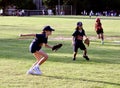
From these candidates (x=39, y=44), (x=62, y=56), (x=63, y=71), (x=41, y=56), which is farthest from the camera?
(x=62, y=56)

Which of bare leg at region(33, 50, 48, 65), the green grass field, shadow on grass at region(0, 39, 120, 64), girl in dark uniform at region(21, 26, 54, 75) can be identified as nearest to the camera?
the green grass field

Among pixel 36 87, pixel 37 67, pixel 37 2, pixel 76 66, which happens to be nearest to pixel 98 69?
pixel 76 66

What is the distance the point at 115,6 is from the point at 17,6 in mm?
26940

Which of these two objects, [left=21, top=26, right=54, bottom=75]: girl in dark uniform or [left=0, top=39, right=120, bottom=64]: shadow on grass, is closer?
[left=21, top=26, right=54, bottom=75]: girl in dark uniform

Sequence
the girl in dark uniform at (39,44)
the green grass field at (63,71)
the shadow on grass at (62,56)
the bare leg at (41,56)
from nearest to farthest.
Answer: the green grass field at (63,71), the girl in dark uniform at (39,44), the bare leg at (41,56), the shadow on grass at (62,56)

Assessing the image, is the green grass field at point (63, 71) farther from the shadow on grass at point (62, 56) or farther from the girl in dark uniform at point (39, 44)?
the girl in dark uniform at point (39, 44)

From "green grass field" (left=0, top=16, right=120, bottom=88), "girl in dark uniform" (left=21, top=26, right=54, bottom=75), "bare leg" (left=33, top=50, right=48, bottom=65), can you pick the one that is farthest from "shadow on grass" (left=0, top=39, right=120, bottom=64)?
"girl in dark uniform" (left=21, top=26, right=54, bottom=75)

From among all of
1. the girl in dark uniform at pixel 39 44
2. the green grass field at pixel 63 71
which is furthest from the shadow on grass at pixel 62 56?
the girl in dark uniform at pixel 39 44

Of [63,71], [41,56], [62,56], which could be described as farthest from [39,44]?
[62,56]

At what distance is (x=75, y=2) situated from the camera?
109m

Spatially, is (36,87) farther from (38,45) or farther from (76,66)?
(76,66)

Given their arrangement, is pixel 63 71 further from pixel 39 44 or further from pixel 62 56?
pixel 62 56

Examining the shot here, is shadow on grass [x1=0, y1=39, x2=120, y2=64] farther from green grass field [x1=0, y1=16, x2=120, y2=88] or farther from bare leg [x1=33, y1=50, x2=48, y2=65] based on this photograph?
bare leg [x1=33, y1=50, x2=48, y2=65]

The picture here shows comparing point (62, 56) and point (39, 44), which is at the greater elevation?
point (39, 44)
